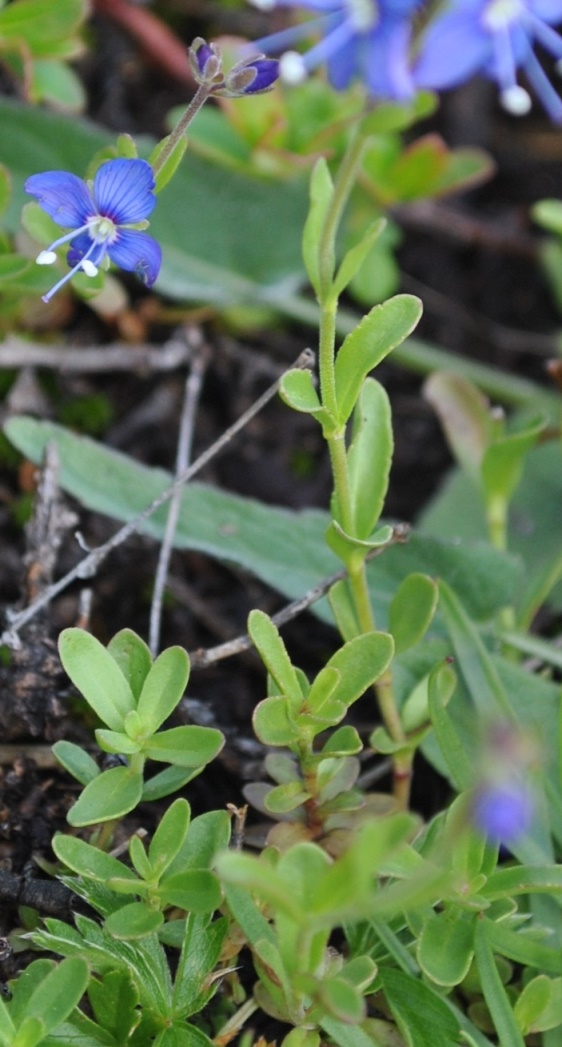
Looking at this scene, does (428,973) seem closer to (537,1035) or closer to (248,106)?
(537,1035)

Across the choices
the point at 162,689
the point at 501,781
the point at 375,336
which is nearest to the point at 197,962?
the point at 162,689

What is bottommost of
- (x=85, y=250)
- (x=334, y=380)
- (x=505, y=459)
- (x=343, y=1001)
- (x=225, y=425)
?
(x=343, y=1001)

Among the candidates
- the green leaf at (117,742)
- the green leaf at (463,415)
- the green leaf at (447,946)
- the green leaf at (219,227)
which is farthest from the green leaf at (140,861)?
the green leaf at (219,227)

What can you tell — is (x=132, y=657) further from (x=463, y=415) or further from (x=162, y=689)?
(x=463, y=415)

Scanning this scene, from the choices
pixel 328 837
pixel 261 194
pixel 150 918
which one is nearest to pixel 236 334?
pixel 261 194

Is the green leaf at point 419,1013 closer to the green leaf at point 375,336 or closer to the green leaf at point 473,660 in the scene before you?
the green leaf at point 473,660

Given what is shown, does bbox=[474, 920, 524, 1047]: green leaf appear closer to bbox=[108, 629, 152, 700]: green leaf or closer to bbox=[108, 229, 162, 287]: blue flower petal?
bbox=[108, 629, 152, 700]: green leaf
